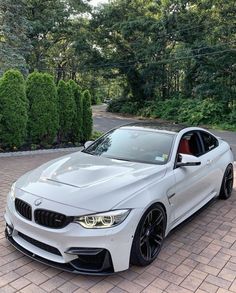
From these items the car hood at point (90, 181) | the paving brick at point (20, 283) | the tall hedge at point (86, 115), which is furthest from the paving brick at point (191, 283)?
the tall hedge at point (86, 115)

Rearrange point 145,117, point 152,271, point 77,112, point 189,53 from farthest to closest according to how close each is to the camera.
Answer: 1. point 145,117
2. point 189,53
3. point 77,112
4. point 152,271

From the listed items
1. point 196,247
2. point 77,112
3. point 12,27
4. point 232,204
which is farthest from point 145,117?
point 196,247

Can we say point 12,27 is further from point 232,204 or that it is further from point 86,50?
point 232,204

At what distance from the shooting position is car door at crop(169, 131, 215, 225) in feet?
11.8

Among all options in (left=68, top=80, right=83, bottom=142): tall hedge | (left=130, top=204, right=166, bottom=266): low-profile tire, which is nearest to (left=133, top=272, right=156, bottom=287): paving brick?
(left=130, top=204, right=166, bottom=266): low-profile tire

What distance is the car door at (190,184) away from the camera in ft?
11.8

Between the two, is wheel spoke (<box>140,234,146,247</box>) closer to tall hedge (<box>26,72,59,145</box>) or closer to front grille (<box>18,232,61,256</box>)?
front grille (<box>18,232,61,256</box>)

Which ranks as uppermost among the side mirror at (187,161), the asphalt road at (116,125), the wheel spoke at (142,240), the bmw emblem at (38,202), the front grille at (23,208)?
the side mirror at (187,161)

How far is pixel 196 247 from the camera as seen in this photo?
356 centimetres

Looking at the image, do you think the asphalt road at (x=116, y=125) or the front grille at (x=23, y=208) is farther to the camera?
the asphalt road at (x=116, y=125)

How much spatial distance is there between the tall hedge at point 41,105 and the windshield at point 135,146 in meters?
4.57

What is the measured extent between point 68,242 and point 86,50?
24.4 metres

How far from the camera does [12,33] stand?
17.6 metres

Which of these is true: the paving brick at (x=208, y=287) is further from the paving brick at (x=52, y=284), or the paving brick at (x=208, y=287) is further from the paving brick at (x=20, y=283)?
the paving brick at (x=20, y=283)
